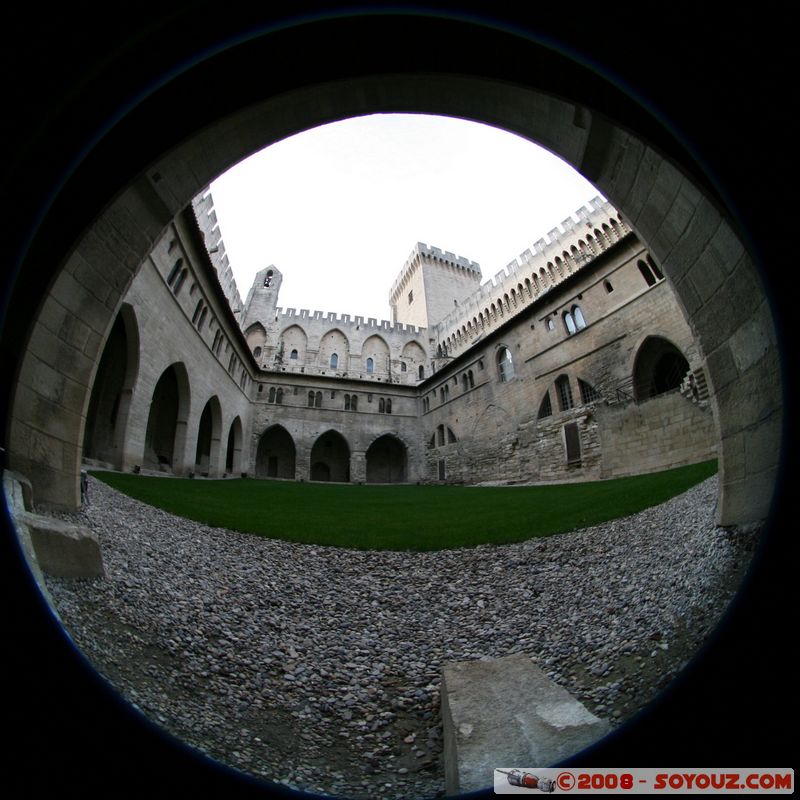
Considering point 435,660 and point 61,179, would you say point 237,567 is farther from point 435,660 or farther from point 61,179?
point 61,179

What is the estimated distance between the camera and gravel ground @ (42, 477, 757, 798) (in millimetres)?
2033

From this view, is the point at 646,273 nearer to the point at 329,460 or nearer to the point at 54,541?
the point at 54,541

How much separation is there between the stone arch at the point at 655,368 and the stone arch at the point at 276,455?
25.4 m

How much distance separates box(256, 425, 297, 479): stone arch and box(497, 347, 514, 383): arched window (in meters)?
18.4

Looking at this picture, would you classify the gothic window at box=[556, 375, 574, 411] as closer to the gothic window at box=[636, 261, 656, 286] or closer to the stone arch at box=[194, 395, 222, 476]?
the gothic window at box=[636, 261, 656, 286]

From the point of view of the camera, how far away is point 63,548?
2.82 m

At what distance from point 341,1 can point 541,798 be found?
97.4 inches

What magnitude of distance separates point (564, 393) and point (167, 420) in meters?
21.8

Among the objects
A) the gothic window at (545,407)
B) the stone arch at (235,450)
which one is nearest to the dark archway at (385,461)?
the stone arch at (235,450)

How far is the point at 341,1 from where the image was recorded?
1381 mm

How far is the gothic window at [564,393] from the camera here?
19483 millimetres

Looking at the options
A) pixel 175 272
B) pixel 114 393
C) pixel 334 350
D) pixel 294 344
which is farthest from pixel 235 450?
pixel 334 350

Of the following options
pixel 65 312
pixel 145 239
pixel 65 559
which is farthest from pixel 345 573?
pixel 145 239

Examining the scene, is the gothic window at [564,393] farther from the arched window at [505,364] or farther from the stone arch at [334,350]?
the stone arch at [334,350]
